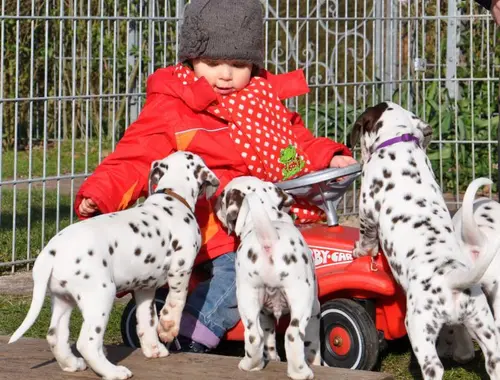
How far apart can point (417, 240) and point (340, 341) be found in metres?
0.77

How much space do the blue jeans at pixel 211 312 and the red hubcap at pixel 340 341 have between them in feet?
1.65

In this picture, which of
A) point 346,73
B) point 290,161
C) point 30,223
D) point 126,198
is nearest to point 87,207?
point 126,198

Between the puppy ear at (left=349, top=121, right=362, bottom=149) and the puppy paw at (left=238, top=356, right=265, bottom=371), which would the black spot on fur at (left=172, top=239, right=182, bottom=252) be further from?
the puppy ear at (left=349, top=121, right=362, bottom=149)

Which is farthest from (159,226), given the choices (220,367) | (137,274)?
(220,367)

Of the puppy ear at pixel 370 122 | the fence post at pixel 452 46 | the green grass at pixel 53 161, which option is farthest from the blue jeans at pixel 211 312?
the green grass at pixel 53 161

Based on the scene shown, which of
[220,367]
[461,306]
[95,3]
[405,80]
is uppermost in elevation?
[95,3]

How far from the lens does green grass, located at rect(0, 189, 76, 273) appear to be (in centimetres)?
830

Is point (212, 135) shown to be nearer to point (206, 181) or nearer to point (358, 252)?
point (206, 181)

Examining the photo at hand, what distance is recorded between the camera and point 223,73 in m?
6.04

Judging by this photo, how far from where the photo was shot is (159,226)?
5027mm

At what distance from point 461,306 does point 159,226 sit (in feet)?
4.64

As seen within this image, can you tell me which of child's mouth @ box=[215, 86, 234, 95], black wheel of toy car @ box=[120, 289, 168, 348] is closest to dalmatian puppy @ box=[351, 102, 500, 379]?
child's mouth @ box=[215, 86, 234, 95]

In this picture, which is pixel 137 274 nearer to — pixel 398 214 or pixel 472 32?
pixel 398 214

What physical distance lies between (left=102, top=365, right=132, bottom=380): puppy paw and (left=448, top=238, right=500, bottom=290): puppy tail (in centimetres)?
145
